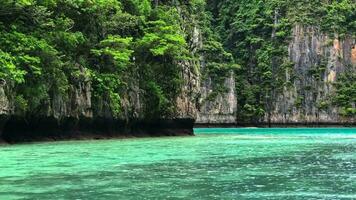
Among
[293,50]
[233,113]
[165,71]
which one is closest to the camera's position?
[165,71]

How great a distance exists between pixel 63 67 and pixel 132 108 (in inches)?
324

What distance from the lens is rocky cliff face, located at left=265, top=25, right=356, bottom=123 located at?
9238 cm

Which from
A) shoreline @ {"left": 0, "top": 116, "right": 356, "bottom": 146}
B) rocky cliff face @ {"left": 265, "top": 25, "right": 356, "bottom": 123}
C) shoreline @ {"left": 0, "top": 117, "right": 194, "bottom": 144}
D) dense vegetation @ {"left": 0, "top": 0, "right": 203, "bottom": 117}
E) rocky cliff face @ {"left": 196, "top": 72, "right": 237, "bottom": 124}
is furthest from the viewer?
rocky cliff face @ {"left": 265, "top": 25, "right": 356, "bottom": 123}

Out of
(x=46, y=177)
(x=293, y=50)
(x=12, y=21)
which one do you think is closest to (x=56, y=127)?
(x=12, y=21)

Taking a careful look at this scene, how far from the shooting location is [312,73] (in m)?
93.7

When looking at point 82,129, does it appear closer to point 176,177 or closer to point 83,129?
point 83,129

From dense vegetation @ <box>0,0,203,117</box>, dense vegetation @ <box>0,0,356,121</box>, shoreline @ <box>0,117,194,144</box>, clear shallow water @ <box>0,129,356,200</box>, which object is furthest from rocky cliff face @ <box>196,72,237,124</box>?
clear shallow water @ <box>0,129,356,200</box>

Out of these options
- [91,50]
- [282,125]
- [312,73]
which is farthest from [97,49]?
[312,73]

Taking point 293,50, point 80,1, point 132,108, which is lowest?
point 132,108

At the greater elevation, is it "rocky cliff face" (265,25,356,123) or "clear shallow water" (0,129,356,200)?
"rocky cliff face" (265,25,356,123)

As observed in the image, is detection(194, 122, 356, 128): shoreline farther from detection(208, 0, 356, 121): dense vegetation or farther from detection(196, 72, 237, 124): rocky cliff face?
detection(208, 0, 356, 121): dense vegetation

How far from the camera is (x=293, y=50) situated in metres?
95.6

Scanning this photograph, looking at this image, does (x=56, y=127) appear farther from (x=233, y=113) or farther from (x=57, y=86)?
(x=233, y=113)

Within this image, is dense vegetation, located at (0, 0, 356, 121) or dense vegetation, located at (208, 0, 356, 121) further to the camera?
dense vegetation, located at (208, 0, 356, 121)
